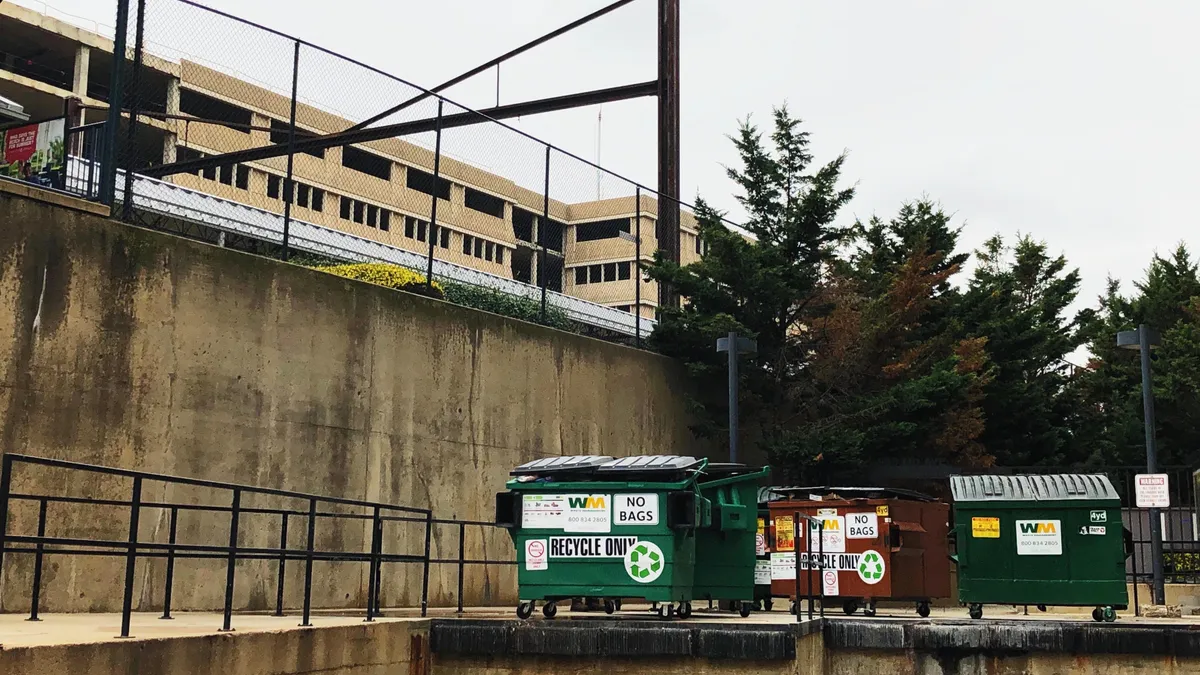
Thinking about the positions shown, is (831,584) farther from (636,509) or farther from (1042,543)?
(636,509)

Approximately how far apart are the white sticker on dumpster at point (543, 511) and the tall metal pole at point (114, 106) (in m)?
5.50

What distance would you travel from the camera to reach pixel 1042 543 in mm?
13617

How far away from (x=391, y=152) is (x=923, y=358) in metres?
Result: 11.7

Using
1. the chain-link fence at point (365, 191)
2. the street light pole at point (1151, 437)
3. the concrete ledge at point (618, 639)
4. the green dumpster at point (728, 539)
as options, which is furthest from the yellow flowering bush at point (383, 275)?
the street light pole at point (1151, 437)

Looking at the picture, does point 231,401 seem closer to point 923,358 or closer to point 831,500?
point 831,500

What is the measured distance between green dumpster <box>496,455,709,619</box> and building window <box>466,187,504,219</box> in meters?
6.35

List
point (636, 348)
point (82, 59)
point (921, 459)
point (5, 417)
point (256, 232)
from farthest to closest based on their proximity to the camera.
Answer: point (82, 59) → point (921, 459) → point (636, 348) → point (256, 232) → point (5, 417)

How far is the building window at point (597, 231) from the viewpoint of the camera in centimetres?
2195

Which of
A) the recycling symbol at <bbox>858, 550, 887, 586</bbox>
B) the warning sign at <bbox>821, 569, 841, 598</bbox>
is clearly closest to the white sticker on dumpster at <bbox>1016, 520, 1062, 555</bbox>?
the recycling symbol at <bbox>858, 550, 887, 586</bbox>

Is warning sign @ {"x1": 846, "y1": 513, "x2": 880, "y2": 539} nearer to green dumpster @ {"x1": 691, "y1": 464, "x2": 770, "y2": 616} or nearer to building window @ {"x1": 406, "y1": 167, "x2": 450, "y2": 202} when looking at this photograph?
green dumpster @ {"x1": 691, "y1": 464, "x2": 770, "y2": 616}

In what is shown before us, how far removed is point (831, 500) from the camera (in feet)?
49.8

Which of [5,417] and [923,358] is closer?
[5,417]

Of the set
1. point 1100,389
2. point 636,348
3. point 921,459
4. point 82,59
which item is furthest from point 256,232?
point 82,59

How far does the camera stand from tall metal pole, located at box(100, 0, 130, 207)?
42.6 feet
